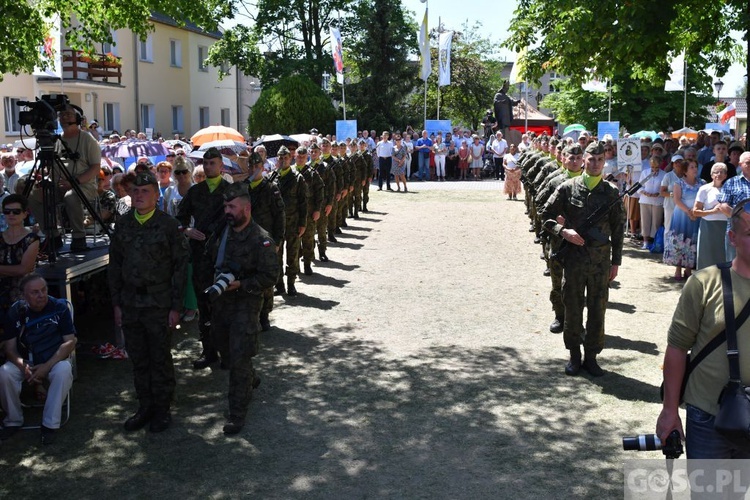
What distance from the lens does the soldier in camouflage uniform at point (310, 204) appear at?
1296 cm

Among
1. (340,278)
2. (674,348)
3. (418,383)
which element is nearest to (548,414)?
(418,383)

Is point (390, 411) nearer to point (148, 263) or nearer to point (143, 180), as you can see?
point (148, 263)

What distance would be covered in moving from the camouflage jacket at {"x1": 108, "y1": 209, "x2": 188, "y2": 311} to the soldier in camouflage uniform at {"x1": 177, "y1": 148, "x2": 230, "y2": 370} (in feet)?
5.65

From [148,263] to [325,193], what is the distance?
885 centimetres

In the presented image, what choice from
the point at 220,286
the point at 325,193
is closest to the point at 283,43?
the point at 325,193

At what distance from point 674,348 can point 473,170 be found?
32527mm

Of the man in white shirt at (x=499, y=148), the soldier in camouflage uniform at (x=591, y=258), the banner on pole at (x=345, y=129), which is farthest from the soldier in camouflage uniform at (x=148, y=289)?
the man in white shirt at (x=499, y=148)

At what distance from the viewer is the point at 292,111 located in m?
41.4

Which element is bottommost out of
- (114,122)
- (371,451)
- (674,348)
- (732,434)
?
(371,451)

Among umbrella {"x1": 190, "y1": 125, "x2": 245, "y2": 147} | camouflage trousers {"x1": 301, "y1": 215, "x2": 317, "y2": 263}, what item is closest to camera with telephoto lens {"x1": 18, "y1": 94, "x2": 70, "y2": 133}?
camouflage trousers {"x1": 301, "y1": 215, "x2": 317, "y2": 263}

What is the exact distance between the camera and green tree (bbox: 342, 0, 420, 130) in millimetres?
42906

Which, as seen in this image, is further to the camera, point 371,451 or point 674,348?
point 371,451

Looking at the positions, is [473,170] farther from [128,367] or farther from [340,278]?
[128,367]

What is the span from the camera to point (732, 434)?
12.2 feet
